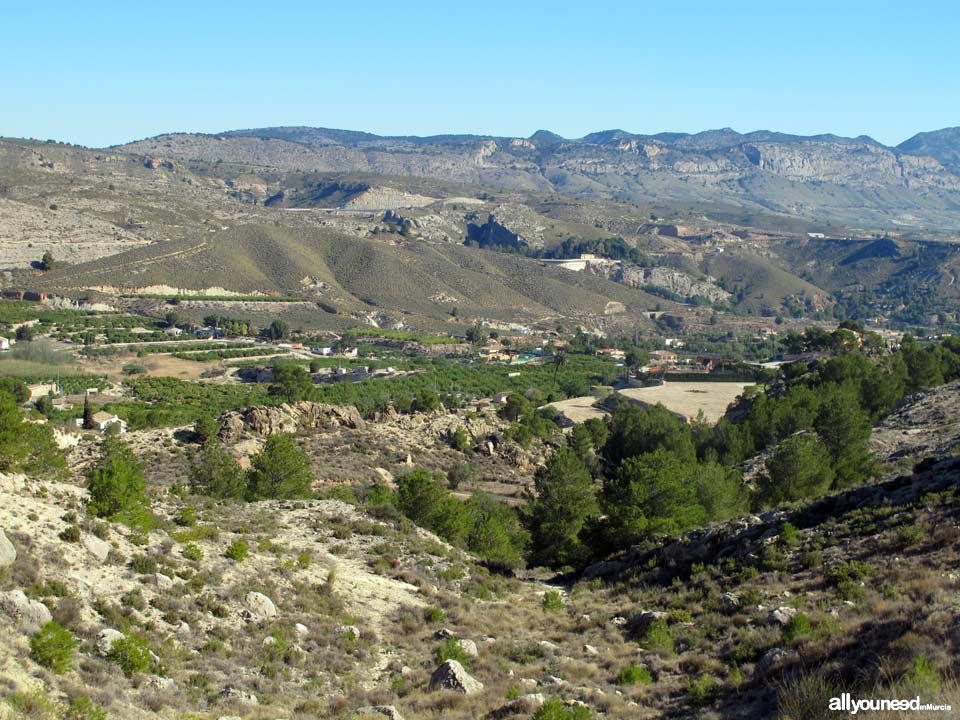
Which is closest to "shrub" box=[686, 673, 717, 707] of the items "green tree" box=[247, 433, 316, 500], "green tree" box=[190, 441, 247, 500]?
"green tree" box=[247, 433, 316, 500]

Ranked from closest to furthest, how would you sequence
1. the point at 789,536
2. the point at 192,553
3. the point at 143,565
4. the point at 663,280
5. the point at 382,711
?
the point at 382,711 < the point at 143,565 < the point at 192,553 < the point at 789,536 < the point at 663,280

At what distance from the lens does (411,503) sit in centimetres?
3038

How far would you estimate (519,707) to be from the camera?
514 inches

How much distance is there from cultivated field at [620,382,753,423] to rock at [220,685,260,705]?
56106 mm

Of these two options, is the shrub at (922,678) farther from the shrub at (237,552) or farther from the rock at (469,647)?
the shrub at (237,552)

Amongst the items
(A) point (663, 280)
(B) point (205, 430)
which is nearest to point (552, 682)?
(B) point (205, 430)

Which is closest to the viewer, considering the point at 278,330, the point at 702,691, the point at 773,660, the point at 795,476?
the point at 702,691

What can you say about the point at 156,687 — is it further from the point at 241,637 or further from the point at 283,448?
the point at 283,448

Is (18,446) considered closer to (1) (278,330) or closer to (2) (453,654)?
(2) (453,654)

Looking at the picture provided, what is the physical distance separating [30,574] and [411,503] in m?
16.1

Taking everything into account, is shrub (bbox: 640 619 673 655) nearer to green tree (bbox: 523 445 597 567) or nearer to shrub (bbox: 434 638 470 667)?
shrub (bbox: 434 638 470 667)

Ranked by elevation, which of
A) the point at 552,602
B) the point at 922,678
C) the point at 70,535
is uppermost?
the point at 922,678

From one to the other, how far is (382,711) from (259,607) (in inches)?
188

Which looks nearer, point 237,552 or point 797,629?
point 797,629
